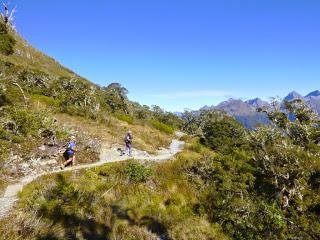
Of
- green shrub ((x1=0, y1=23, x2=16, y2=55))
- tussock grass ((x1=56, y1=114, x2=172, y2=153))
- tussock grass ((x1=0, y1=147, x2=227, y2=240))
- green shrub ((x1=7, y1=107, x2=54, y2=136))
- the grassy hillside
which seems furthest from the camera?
green shrub ((x1=0, y1=23, x2=16, y2=55))

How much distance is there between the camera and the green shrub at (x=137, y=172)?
71.2 ft

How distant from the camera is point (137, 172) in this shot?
72.6 feet

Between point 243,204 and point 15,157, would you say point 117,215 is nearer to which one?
point 243,204

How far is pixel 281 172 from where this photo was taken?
2175 cm

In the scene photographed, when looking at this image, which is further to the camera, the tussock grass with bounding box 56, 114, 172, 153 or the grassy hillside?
the tussock grass with bounding box 56, 114, 172, 153

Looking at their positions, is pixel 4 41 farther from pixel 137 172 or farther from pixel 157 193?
pixel 157 193

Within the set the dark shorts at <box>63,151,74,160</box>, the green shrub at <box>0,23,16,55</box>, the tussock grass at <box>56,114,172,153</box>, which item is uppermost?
the green shrub at <box>0,23,16,55</box>

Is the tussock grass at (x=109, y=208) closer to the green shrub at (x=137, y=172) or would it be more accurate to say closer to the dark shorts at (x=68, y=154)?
the green shrub at (x=137, y=172)

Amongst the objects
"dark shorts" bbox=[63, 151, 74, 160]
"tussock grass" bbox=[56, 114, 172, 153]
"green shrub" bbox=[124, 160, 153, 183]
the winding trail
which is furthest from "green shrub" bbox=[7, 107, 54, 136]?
"green shrub" bbox=[124, 160, 153, 183]

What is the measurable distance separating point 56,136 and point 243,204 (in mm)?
14927

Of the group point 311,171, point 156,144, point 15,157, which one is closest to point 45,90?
point 156,144

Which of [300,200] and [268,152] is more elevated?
[268,152]

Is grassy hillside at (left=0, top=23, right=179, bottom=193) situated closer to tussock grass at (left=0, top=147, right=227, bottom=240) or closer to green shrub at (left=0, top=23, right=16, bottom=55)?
green shrub at (left=0, top=23, right=16, bottom=55)

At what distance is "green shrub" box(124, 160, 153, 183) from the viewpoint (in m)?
21.7
